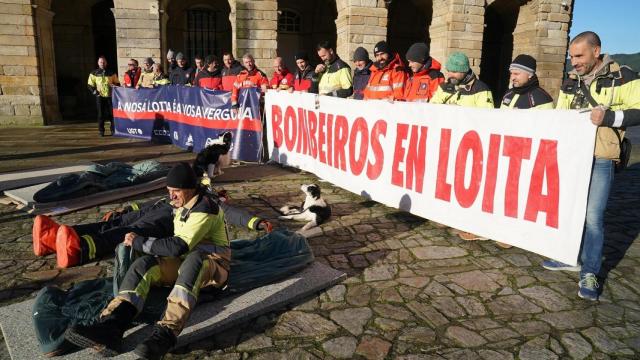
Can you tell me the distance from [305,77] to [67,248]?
6183 mm

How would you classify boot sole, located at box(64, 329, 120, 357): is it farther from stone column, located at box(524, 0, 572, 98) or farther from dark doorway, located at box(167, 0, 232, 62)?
dark doorway, located at box(167, 0, 232, 62)

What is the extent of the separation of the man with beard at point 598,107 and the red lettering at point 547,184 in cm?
33

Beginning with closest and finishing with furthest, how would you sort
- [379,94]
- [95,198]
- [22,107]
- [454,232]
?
[454,232] < [95,198] < [379,94] < [22,107]

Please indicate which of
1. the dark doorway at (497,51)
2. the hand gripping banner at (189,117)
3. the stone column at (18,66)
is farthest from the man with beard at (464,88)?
the dark doorway at (497,51)

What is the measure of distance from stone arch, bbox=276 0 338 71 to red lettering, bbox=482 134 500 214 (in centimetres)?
2015

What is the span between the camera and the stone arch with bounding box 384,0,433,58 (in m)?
23.7

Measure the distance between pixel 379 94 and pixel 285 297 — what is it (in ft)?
15.1

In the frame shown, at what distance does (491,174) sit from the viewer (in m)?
4.77

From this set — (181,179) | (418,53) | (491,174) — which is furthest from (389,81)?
(181,179)

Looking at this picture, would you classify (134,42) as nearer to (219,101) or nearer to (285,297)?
(219,101)

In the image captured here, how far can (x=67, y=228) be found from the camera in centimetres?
427

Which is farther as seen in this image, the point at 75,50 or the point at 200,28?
the point at 200,28

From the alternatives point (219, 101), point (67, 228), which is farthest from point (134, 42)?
point (67, 228)

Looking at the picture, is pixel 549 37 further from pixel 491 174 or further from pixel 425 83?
pixel 491 174
